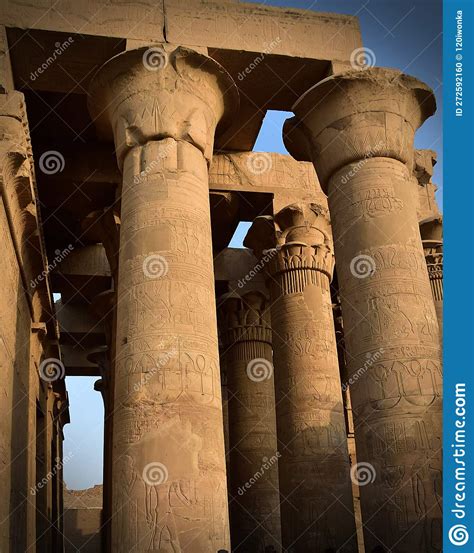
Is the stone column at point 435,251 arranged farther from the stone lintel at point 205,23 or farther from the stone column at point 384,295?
the stone lintel at point 205,23

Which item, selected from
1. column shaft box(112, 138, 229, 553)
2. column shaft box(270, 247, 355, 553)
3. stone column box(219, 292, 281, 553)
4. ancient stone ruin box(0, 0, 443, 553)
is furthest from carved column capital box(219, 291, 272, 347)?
column shaft box(112, 138, 229, 553)

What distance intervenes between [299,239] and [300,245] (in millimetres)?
139

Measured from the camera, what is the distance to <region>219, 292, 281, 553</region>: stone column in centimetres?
1526

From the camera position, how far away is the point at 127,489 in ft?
23.7

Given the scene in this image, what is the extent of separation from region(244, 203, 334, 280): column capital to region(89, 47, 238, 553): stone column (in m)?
4.25

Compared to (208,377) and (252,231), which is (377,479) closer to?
(208,377)

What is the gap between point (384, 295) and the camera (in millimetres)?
8844

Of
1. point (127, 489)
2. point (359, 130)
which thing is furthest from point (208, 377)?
point (359, 130)

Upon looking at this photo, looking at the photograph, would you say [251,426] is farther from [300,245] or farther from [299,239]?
[299,239]

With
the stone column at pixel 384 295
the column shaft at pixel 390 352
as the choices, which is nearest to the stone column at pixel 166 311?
the stone column at pixel 384 295

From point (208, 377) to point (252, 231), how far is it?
25.1 ft

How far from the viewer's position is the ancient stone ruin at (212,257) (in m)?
7.64

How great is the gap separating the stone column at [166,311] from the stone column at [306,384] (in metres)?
4.64

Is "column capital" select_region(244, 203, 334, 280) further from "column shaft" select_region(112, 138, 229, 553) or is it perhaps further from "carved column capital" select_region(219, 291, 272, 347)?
"column shaft" select_region(112, 138, 229, 553)
